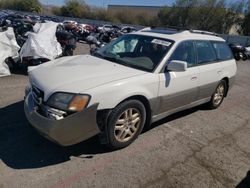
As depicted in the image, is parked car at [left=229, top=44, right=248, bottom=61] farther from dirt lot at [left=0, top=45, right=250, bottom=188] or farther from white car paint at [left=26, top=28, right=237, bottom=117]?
white car paint at [left=26, top=28, right=237, bottom=117]

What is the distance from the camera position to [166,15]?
52250mm

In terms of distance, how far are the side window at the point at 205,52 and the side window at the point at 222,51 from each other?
0.65ft

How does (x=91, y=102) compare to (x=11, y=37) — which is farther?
(x=11, y=37)

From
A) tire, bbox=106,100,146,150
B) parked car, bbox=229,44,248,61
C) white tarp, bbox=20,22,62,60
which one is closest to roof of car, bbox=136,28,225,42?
tire, bbox=106,100,146,150

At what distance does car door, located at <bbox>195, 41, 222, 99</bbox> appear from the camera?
200 inches

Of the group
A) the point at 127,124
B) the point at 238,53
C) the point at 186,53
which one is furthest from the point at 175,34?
the point at 238,53

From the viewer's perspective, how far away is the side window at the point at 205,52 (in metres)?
5.09

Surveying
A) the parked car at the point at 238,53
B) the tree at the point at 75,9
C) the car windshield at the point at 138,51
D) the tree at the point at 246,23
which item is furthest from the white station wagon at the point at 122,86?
the tree at the point at 75,9

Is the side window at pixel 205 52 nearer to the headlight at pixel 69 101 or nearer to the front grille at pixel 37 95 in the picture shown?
the headlight at pixel 69 101

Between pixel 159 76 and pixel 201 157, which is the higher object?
pixel 159 76

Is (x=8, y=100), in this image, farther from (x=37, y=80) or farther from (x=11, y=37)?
(x=11, y=37)

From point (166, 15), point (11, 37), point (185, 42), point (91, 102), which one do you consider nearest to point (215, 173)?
point (91, 102)

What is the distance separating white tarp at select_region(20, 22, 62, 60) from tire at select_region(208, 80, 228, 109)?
496cm

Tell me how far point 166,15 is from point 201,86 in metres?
49.8
